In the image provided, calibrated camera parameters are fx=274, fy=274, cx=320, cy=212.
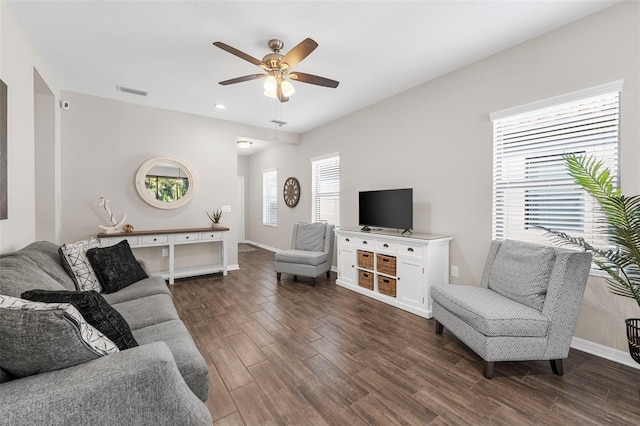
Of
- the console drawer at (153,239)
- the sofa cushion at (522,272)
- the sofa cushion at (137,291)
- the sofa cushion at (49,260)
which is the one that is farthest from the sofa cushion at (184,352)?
the console drawer at (153,239)

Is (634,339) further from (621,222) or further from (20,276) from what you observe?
(20,276)

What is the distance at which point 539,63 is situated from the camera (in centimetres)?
255

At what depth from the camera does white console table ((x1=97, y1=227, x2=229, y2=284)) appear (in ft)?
12.7

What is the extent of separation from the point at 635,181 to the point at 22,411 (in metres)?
3.53

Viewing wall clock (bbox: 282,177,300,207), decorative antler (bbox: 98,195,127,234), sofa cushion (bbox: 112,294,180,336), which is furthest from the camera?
wall clock (bbox: 282,177,300,207)

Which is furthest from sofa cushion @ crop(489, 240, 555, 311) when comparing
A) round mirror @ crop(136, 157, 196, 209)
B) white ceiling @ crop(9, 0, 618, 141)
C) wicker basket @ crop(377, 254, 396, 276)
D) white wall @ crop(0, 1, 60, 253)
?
round mirror @ crop(136, 157, 196, 209)

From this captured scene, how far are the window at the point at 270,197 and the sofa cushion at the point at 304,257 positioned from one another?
8.80 feet

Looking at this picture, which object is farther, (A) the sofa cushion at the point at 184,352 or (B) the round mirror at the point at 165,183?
(B) the round mirror at the point at 165,183

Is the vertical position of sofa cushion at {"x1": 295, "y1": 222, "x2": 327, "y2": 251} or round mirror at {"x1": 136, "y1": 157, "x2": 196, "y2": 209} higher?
round mirror at {"x1": 136, "y1": 157, "x2": 196, "y2": 209}

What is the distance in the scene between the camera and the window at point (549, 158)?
224 centimetres

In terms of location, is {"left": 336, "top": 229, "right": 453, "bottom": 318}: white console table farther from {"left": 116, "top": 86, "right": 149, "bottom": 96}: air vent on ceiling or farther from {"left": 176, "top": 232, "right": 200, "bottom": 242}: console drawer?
{"left": 116, "top": 86, "right": 149, "bottom": 96}: air vent on ceiling

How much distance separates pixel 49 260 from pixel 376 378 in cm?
258

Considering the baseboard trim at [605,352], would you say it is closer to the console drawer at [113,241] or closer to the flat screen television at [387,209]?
the flat screen television at [387,209]

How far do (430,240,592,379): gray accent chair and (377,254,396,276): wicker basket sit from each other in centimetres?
114
